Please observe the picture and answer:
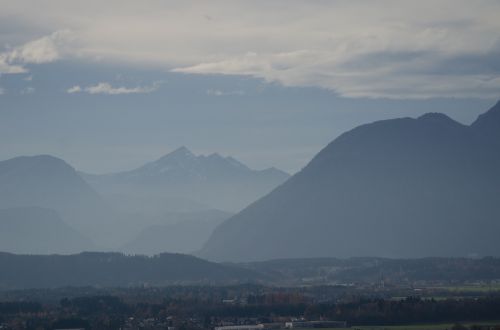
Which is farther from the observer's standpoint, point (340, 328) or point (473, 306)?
point (473, 306)

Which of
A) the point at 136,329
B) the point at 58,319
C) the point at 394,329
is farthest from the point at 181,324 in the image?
the point at 394,329

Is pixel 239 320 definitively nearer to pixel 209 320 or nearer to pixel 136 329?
pixel 209 320

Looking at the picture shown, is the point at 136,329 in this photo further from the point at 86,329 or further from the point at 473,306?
the point at 473,306

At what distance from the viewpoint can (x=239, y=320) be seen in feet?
645

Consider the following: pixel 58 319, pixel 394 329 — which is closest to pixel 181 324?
pixel 58 319

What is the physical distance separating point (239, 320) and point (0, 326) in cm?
3765

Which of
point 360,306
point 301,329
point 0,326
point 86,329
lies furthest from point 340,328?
point 0,326

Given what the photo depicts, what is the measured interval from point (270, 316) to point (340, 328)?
26200 mm

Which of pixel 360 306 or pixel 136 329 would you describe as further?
pixel 360 306

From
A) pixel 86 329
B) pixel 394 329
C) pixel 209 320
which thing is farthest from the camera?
pixel 209 320

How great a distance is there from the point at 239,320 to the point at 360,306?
63.5 ft

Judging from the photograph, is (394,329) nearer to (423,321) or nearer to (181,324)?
(423,321)

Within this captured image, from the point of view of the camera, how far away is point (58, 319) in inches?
7436

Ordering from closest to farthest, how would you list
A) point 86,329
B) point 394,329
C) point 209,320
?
point 394,329
point 86,329
point 209,320
